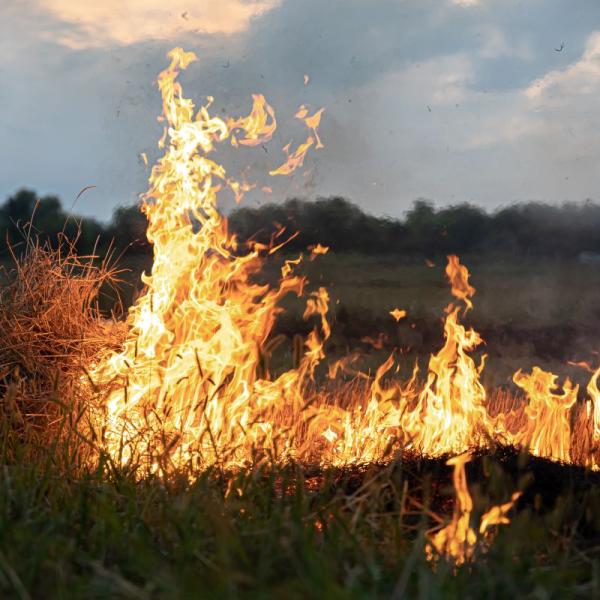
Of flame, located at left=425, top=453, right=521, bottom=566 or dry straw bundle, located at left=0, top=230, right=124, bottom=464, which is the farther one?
dry straw bundle, located at left=0, top=230, right=124, bottom=464

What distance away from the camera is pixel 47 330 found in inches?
284

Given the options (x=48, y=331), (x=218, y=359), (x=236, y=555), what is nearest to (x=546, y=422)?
(x=218, y=359)

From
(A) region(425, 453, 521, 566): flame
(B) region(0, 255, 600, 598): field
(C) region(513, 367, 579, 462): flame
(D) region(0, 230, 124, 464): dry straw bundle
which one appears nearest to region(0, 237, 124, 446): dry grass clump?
(D) region(0, 230, 124, 464): dry straw bundle

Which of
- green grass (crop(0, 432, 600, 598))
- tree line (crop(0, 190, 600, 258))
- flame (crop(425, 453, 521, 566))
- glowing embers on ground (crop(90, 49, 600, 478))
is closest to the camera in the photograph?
green grass (crop(0, 432, 600, 598))

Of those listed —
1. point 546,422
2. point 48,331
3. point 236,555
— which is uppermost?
point 48,331

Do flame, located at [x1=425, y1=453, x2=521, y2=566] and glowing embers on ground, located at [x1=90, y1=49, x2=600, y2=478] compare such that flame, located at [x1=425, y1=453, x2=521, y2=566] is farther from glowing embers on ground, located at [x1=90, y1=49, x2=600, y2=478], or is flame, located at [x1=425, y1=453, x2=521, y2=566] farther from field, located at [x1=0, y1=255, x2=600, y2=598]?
glowing embers on ground, located at [x1=90, y1=49, x2=600, y2=478]

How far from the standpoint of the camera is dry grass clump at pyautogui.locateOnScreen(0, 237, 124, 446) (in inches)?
278

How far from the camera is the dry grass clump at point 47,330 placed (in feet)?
23.2

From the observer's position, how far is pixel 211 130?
25.0 feet

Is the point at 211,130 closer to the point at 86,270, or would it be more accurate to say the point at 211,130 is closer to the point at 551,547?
the point at 86,270

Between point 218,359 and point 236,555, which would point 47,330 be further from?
point 236,555

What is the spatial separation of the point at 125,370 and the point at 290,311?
53.5 ft

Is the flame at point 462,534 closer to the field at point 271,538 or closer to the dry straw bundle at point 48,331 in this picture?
the field at point 271,538

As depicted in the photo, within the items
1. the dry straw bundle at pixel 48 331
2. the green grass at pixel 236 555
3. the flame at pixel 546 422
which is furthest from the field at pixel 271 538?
the flame at pixel 546 422
